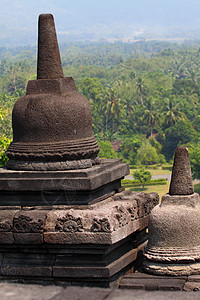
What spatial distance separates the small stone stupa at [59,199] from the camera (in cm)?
553

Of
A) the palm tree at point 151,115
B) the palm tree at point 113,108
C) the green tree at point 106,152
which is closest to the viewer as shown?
the green tree at point 106,152

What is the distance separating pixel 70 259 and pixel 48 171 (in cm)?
105

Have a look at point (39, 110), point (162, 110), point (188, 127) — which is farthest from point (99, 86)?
point (39, 110)

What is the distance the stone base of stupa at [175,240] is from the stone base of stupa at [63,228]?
1.08 feet

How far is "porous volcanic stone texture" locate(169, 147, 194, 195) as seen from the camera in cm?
605

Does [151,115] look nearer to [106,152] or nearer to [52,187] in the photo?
[106,152]

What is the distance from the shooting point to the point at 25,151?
623 centimetres

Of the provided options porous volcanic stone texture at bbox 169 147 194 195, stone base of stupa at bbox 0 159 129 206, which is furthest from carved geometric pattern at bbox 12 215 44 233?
porous volcanic stone texture at bbox 169 147 194 195

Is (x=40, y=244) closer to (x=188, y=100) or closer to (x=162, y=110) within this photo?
(x=162, y=110)

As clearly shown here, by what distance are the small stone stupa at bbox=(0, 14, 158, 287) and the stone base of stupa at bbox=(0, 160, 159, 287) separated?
1 centimetres

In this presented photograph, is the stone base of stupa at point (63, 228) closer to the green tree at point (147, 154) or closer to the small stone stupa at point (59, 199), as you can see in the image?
the small stone stupa at point (59, 199)

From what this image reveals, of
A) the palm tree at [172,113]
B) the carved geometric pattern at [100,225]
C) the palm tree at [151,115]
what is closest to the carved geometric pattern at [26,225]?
the carved geometric pattern at [100,225]

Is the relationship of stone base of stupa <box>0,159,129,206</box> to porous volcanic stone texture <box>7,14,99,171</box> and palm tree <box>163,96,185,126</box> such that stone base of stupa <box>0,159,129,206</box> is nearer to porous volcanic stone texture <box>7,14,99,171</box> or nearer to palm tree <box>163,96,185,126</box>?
porous volcanic stone texture <box>7,14,99,171</box>

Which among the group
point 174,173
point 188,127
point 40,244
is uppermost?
point 174,173
